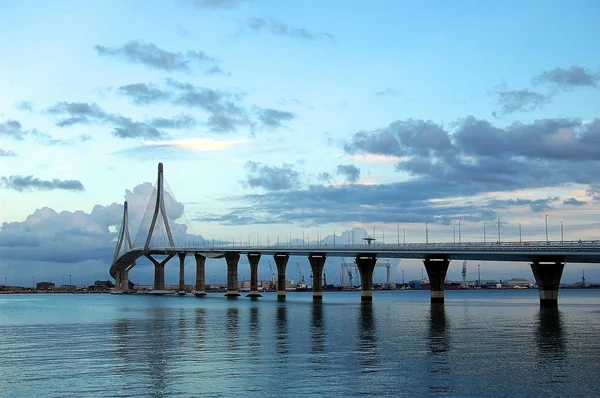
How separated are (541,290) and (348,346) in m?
86.9

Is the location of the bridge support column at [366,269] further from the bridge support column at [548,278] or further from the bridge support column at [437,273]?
the bridge support column at [548,278]

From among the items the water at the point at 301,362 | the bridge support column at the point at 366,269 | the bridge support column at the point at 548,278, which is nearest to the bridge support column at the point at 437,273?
the bridge support column at the point at 366,269

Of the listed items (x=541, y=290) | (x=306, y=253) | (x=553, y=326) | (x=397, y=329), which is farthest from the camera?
(x=306, y=253)

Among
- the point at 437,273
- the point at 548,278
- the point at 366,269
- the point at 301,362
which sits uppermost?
the point at 366,269

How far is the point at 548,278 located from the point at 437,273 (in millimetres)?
25004

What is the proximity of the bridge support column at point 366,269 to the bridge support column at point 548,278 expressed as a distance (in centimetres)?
4461

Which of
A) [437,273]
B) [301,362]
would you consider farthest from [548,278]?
[301,362]

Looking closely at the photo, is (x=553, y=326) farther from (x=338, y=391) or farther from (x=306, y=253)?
(x=306, y=253)

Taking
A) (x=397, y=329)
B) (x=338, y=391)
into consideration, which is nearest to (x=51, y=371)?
(x=338, y=391)

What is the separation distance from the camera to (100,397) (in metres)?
36.2

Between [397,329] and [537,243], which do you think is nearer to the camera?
[397,329]

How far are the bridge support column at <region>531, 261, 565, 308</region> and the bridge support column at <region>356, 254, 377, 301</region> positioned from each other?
44.6 metres

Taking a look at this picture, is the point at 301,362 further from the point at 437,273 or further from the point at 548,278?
the point at 437,273

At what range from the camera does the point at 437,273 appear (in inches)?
5994
